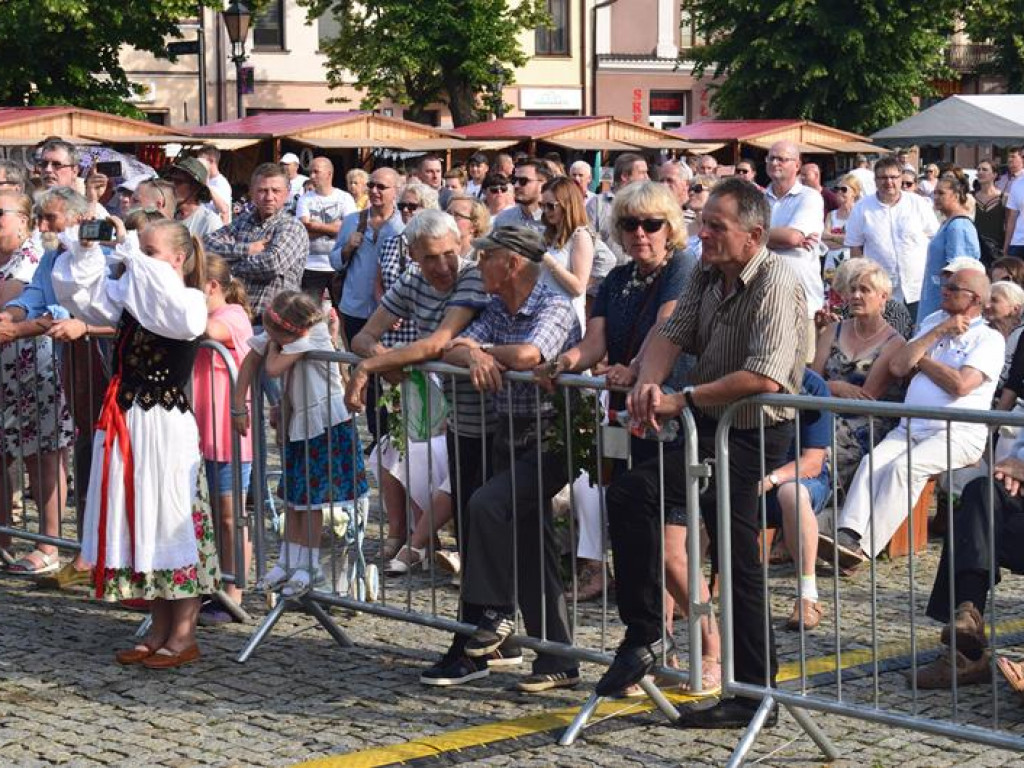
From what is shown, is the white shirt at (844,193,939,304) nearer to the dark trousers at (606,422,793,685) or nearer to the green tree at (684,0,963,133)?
the dark trousers at (606,422,793,685)

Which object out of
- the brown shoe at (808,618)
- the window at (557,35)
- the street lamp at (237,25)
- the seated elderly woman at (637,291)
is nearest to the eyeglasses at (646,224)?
the seated elderly woman at (637,291)

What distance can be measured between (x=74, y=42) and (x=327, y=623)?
3070 centimetres

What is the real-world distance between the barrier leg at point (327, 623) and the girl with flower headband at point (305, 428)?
0.07 m

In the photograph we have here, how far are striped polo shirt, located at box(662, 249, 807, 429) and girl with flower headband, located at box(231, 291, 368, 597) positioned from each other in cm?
186

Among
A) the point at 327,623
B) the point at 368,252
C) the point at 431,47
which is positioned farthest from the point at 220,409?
the point at 431,47

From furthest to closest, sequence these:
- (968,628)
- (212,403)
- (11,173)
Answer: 1. (11,173)
2. (212,403)
3. (968,628)

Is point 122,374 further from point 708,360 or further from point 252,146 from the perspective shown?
point 252,146

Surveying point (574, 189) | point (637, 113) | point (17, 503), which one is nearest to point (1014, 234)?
point (574, 189)

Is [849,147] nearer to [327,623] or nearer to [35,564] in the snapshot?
[35,564]

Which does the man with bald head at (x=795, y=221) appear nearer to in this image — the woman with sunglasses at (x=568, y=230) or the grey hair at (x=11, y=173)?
the woman with sunglasses at (x=568, y=230)

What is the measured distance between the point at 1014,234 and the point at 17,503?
10.0 metres

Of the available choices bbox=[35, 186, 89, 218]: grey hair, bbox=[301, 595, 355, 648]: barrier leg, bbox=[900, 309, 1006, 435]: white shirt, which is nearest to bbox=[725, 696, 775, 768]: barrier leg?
bbox=[301, 595, 355, 648]: barrier leg

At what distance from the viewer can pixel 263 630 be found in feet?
25.1

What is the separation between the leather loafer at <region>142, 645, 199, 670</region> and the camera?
7457mm
